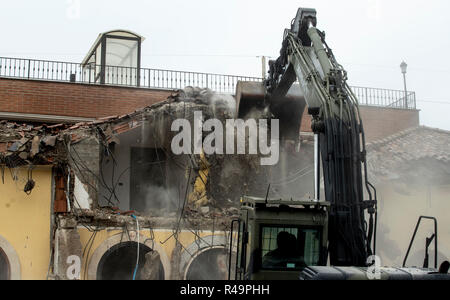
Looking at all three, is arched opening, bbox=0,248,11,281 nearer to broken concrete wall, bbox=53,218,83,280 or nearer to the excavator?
broken concrete wall, bbox=53,218,83,280

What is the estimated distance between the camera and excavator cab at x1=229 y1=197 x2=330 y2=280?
22.1ft

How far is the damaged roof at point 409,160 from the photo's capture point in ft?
58.0

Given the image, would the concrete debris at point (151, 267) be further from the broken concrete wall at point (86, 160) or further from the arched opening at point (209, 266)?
the broken concrete wall at point (86, 160)

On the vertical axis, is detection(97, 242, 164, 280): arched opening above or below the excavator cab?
below

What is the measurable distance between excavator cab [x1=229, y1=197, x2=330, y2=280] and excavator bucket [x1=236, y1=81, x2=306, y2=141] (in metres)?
7.87

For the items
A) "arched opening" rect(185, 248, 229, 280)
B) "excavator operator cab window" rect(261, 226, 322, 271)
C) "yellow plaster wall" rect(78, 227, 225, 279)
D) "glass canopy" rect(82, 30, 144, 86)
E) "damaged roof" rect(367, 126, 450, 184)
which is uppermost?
"glass canopy" rect(82, 30, 144, 86)

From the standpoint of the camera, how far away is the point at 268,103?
14875 millimetres

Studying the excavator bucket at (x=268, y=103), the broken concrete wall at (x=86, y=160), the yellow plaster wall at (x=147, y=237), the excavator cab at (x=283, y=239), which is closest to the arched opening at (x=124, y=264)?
the yellow plaster wall at (x=147, y=237)

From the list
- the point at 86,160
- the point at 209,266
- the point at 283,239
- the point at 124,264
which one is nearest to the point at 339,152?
the point at 283,239

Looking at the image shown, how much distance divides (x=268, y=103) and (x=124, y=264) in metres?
6.39

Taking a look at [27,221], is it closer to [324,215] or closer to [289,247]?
[289,247]

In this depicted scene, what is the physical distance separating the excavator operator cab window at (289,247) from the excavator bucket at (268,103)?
26.2ft

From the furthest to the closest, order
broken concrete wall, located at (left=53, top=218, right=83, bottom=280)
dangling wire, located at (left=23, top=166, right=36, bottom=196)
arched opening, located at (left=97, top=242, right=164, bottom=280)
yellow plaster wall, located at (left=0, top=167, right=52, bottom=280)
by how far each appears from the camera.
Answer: arched opening, located at (left=97, top=242, right=164, bottom=280)
dangling wire, located at (left=23, top=166, right=36, bottom=196)
yellow plaster wall, located at (left=0, top=167, right=52, bottom=280)
broken concrete wall, located at (left=53, top=218, right=83, bottom=280)

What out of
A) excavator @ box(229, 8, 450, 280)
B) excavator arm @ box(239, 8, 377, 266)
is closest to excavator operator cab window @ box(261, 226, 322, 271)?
excavator @ box(229, 8, 450, 280)
